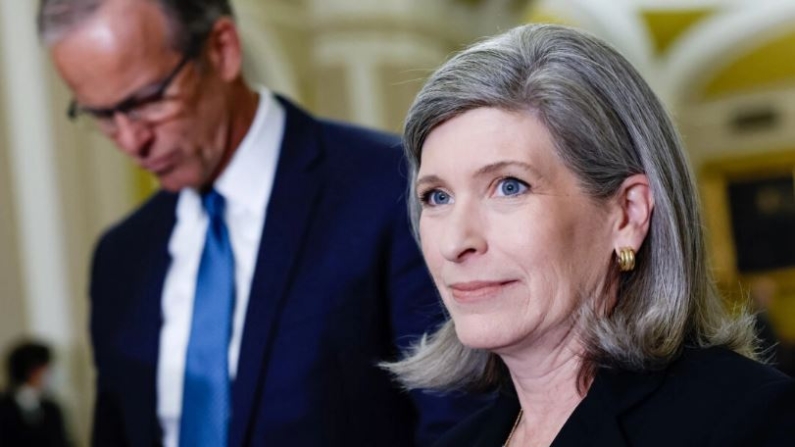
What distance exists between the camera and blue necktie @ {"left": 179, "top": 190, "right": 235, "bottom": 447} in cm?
244

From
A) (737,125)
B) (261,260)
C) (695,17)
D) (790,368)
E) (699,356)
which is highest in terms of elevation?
(695,17)

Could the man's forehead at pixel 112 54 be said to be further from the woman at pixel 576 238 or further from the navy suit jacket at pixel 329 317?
the woman at pixel 576 238

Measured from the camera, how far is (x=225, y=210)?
2.56m

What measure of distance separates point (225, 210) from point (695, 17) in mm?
14954

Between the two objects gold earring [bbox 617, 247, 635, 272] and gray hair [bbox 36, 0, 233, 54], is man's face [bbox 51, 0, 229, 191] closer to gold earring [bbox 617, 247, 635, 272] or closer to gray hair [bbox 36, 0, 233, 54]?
gray hair [bbox 36, 0, 233, 54]

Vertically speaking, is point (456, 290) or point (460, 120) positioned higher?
point (460, 120)

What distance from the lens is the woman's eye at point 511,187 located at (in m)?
1.73

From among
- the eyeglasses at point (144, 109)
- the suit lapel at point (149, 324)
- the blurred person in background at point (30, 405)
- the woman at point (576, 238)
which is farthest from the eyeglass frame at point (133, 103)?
the blurred person in background at point (30, 405)

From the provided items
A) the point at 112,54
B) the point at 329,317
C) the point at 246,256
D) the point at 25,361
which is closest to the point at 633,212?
the point at 329,317

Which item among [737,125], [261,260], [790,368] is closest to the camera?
[261,260]

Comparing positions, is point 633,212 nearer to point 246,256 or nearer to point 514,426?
point 514,426

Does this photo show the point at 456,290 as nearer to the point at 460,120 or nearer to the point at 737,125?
the point at 460,120

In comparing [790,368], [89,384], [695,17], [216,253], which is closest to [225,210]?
[216,253]

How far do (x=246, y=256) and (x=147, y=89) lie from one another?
339 mm
